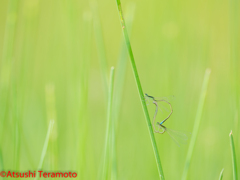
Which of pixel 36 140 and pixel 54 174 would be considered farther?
pixel 36 140

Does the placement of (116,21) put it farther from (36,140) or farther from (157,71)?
(36,140)

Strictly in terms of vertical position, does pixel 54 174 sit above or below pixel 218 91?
below

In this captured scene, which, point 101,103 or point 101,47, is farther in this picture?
point 101,103

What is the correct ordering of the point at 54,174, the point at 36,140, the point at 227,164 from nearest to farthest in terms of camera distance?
the point at 54,174, the point at 227,164, the point at 36,140

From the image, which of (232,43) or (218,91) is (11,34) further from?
(218,91)

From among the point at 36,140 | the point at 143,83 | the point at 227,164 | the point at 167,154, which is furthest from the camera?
the point at 143,83

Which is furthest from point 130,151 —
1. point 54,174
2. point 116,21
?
point 116,21

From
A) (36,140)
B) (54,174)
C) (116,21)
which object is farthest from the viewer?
(116,21)

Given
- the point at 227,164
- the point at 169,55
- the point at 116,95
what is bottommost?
the point at 227,164

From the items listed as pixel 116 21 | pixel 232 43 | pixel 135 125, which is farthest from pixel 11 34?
pixel 116 21
